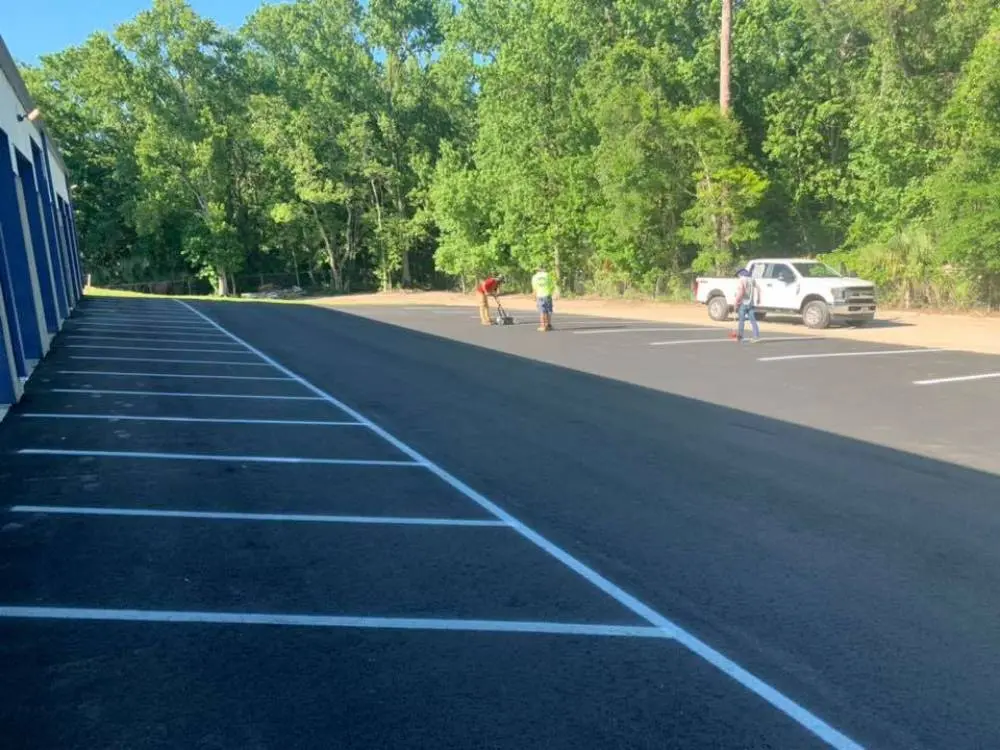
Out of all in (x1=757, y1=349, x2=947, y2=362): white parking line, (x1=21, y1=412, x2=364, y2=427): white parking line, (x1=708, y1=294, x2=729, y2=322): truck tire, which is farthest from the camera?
(x1=708, y1=294, x2=729, y2=322): truck tire

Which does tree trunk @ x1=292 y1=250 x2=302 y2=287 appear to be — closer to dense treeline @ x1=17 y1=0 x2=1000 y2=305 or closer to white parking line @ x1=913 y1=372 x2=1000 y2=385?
dense treeline @ x1=17 y1=0 x2=1000 y2=305

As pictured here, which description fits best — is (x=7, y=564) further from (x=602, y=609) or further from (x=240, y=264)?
(x=240, y=264)

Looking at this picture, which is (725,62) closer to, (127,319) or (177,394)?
(127,319)

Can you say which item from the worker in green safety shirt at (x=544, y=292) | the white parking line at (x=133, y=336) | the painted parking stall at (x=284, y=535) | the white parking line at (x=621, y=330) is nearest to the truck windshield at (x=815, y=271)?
the white parking line at (x=621, y=330)

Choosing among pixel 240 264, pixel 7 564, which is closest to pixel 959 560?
pixel 7 564

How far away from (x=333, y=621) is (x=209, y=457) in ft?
13.8

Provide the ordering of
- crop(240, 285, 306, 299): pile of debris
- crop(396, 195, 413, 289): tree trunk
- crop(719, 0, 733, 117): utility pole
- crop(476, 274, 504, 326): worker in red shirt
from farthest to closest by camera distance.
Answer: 1. crop(240, 285, 306, 299): pile of debris
2. crop(396, 195, 413, 289): tree trunk
3. crop(719, 0, 733, 117): utility pole
4. crop(476, 274, 504, 326): worker in red shirt

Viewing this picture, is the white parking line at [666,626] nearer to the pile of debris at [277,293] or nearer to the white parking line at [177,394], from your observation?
the white parking line at [177,394]

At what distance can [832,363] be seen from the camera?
16078mm

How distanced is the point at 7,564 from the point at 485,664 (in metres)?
3.19

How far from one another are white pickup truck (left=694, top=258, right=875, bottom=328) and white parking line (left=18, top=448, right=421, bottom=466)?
16.8 metres

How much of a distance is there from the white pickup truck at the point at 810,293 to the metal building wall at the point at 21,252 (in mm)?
16480

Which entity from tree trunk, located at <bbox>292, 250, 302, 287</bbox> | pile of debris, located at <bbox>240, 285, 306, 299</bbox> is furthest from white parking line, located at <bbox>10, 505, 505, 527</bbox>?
tree trunk, located at <bbox>292, 250, 302, 287</bbox>

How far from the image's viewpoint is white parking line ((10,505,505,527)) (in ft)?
21.4
